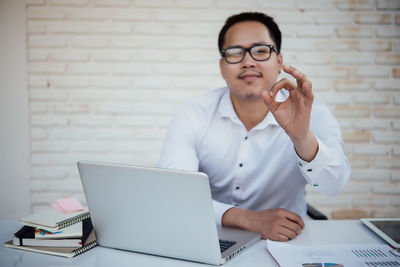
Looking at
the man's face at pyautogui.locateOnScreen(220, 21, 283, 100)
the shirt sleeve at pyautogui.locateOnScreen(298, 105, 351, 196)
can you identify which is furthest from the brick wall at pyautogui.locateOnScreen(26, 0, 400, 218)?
the shirt sleeve at pyautogui.locateOnScreen(298, 105, 351, 196)

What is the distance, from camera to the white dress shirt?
5.80ft

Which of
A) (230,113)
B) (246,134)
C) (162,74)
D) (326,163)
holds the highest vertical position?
(162,74)

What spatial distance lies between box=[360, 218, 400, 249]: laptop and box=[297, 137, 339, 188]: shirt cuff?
0.25 meters

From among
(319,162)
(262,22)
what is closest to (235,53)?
(262,22)

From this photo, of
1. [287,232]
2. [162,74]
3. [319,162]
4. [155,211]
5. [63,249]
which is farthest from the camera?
[162,74]

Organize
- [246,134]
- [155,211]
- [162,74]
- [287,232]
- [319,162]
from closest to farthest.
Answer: [155,211], [287,232], [319,162], [246,134], [162,74]

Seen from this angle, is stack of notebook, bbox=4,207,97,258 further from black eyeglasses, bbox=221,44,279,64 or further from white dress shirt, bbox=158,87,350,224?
black eyeglasses, bbox=221,44,279,64

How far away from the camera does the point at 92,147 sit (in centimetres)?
273

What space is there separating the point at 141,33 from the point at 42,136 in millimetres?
1015

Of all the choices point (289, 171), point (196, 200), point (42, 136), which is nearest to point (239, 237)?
point (196, 200)

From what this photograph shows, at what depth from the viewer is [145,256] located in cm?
109

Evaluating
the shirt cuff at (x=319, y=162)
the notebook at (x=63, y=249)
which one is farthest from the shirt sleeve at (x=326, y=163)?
the notebook at (x=63, y=249)

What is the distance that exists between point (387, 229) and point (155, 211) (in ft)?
2.72

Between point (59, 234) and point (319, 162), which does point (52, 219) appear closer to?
point (59, 234)
